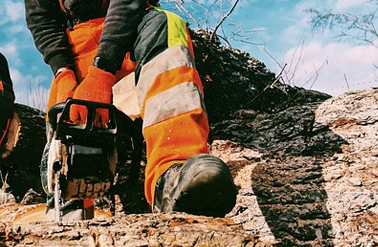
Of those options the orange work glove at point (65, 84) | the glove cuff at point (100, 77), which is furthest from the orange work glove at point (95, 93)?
the orange work glove at point (65, 84)

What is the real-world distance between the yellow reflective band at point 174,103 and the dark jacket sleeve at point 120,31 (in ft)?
1.29

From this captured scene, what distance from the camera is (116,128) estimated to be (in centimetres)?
149

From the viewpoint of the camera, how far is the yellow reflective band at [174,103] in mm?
1410

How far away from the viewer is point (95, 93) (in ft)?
5.33

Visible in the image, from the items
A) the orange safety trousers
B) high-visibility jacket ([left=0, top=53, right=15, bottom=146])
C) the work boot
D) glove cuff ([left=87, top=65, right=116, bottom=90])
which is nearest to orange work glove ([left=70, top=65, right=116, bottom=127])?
glove cuff ([left=87, top=65, right=116, bottom=90])

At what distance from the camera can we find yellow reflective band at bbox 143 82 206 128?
55.5 inches

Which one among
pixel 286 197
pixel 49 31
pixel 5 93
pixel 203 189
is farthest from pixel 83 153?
pixel 5 93

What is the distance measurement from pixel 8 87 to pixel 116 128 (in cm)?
161

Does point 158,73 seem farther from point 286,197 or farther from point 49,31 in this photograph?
point 49,31

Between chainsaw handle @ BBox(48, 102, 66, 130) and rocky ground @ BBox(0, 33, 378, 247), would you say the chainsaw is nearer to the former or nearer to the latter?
chainsaw handle @ BBox(48, 102, 66, 130)

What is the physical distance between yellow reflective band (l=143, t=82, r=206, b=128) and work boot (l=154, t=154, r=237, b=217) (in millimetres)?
240

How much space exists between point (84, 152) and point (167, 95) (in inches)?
12.6

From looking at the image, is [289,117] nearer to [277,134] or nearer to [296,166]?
[277,134]

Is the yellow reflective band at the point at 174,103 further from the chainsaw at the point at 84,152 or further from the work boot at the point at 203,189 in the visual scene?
the work boot at the point at 203,189
